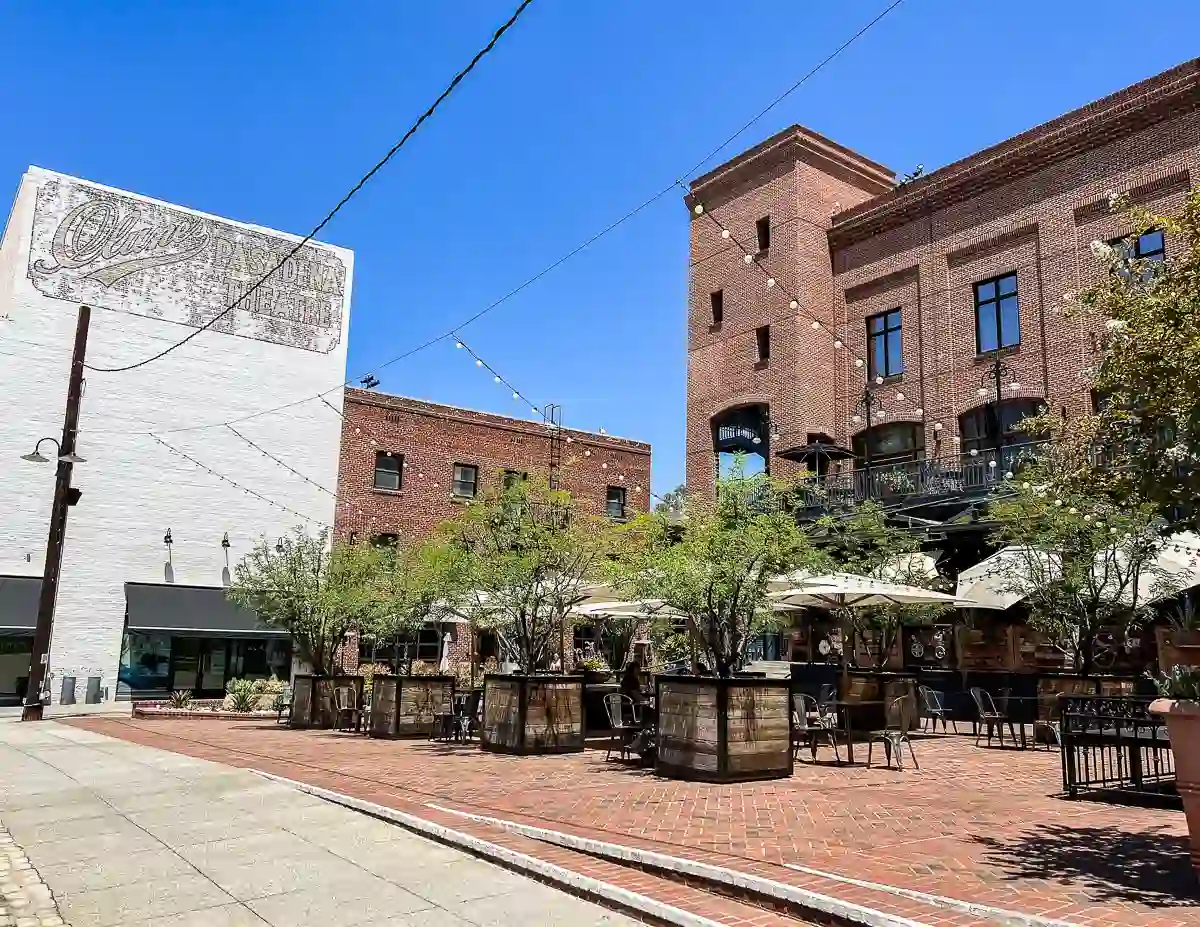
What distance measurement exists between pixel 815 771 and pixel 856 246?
62.5ft

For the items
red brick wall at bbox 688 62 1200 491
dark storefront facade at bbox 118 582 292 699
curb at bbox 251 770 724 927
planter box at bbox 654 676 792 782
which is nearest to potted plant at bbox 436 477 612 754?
planter box at bbox 654 676 792 782

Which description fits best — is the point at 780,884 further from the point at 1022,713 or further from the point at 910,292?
the point at 910,292

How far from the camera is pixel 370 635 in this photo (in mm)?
19438

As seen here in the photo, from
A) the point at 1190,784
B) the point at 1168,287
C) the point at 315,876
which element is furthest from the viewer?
the point at 1168,287

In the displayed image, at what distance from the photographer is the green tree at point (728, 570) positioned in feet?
35.7

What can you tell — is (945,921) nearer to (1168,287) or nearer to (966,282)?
(1168,287)

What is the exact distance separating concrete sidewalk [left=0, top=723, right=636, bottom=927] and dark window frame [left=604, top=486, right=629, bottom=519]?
24.3m

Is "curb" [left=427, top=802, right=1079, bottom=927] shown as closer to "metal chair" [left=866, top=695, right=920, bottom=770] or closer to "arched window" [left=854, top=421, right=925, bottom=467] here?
"metal chair" [left=866, top=695, right=920, bottom=770]

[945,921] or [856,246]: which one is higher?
[856,246]

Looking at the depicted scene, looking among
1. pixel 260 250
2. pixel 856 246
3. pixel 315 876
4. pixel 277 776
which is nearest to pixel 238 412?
pixel 260 250

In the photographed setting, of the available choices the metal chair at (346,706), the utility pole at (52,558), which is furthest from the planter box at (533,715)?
the utility pole at (52,558)

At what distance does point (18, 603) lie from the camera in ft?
77.4

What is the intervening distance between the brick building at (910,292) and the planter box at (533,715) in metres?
10.6

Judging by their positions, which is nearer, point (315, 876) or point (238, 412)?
point (315, 876)
